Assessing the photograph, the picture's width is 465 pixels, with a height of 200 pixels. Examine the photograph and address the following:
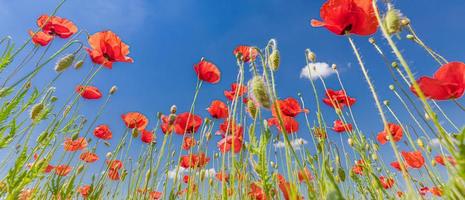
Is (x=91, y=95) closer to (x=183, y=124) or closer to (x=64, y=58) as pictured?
(x=64, y=58)

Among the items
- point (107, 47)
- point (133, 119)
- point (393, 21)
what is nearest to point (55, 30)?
point (107, 47)

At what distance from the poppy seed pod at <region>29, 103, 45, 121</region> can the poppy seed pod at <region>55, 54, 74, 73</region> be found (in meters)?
0.27

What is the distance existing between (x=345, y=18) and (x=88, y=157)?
3.08m

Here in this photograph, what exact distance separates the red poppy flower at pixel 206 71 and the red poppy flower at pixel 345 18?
1.47 metres

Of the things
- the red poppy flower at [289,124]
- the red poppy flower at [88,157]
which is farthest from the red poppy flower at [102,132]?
the red poppy flower at [289,124]

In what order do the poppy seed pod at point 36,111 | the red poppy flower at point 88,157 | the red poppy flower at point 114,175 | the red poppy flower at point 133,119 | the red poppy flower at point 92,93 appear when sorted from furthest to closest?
the red poppy flower at point 88,157 < the red poppy flower at point 114,175 < the red poppy flower at point 133,119 < the red poppy flower at point 92,93 < the poppy seed pod at point 36,111

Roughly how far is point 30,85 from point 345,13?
2462 millimetres

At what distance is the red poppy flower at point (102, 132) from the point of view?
3.73m

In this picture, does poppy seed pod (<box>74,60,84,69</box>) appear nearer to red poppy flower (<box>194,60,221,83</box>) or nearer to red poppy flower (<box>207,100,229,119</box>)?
red poppy flower (<box>194,60,221,83</box>)

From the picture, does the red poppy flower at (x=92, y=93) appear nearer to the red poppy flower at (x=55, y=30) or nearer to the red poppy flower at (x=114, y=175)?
the red poppy flower at (x=55, y=30)

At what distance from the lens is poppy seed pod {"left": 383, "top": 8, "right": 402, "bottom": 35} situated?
1.09 meters

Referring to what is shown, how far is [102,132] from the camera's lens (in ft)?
12.3

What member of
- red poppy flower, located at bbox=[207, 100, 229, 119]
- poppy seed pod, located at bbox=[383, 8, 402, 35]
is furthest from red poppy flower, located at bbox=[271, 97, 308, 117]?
poppy seed pod, located at bbox=[383, 8, 402, 35]

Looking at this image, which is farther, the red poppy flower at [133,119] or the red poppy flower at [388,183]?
the red poppy flower at [133,119]
